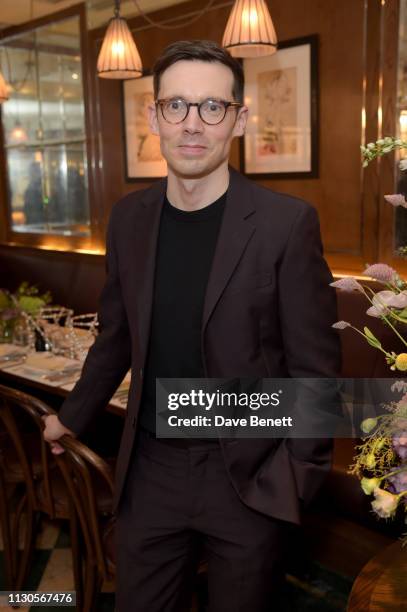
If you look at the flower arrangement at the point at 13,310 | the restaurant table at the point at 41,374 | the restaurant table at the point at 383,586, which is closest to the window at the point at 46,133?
the flower arrangement at the point at 13,310

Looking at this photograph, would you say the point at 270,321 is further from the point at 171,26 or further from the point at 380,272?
the point at 171,26

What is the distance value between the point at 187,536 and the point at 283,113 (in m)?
3.04

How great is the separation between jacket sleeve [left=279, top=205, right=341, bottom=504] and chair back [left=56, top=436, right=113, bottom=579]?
67cm

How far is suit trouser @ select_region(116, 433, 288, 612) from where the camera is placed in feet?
5.12

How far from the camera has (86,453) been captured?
1916 millimetres

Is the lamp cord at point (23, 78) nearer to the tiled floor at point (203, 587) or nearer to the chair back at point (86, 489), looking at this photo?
the tiled floor at point (203, 587)

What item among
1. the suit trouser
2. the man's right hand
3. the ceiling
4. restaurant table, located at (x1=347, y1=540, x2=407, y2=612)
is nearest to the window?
the ceiling

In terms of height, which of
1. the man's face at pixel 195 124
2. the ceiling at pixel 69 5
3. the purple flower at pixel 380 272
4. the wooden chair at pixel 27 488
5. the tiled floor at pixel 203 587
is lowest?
the tiled floor at pixel 203 587

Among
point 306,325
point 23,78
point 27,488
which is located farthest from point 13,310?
point 23,78

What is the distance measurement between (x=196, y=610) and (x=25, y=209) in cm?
490

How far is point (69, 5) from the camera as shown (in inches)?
213

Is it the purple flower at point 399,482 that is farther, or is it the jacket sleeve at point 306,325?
the jacket sleeve at point 306,325

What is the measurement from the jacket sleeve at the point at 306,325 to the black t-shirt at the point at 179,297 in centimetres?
20

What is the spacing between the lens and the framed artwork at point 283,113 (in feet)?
12.8
